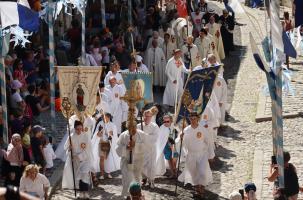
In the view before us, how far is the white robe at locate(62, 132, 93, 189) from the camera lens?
16484 millimetres

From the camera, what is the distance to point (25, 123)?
57.2ft

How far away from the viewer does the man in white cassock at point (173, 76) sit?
22.4 metres

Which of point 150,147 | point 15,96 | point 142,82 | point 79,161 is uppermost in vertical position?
point 142,82

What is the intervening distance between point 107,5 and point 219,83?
40.7ft

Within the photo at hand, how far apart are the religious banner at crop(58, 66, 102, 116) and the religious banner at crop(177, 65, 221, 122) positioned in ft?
5.09

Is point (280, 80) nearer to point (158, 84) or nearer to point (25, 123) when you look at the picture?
point (25, 123)

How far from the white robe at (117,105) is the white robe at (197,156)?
3.56 m

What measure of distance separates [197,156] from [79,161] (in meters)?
2.01

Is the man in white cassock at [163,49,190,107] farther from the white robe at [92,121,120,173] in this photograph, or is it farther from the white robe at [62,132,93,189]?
the white robe at [62,132,93,189]

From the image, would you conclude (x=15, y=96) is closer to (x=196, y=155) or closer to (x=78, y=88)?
(x=78, y=88)

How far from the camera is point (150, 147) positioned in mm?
16578

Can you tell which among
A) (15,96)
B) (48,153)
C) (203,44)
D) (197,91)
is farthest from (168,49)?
(48,153)

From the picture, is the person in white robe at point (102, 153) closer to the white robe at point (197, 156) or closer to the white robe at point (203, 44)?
the white robe at point (197, 156)

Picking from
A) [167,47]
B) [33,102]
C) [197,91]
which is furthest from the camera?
[167,47]
